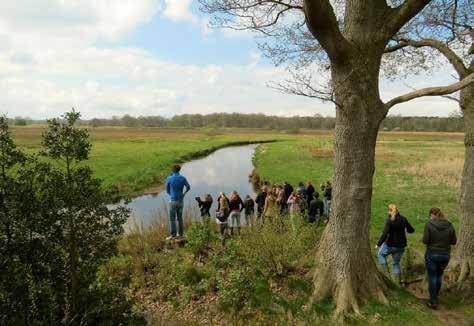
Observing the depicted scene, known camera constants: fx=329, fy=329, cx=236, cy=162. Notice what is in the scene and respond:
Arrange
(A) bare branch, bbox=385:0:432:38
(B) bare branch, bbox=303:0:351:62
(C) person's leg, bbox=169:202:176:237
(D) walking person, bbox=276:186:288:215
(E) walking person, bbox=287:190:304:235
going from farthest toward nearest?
(D) walking person, bbox=276:186:288:215, (E) walking person, bbox=287:190:304:235, (C) person's leg, bbox=169:202:176:237, (A) bare branch, bbox=385:0:432:38, (B) bare branch, bbox=303:0:351:62

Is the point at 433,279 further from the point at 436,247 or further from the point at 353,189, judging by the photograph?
the point at 353,189

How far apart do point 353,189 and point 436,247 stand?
6.59 ft

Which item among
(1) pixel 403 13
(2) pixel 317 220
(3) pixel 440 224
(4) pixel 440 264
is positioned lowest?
(2) pixel 317 220

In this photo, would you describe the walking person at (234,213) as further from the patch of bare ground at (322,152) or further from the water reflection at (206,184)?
the patch of bare ground at (322,152)

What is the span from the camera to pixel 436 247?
6148 millimetres

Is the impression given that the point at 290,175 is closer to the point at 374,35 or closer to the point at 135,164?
the point at 135,164

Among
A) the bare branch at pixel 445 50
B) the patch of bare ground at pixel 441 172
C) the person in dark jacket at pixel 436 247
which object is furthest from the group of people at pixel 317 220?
the patch of bare ground at pixel 441 172

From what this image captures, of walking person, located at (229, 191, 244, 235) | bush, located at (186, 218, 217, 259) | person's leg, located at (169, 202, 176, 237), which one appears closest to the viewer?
bush, located at (186, 218, 217, 259)

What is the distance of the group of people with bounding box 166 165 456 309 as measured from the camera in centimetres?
616

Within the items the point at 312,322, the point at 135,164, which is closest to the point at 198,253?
the point at 312,322

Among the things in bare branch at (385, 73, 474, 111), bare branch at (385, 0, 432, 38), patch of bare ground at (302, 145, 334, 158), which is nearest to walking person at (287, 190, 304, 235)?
bare branch at (385, 73, 474, 111)

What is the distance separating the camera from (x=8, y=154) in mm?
3982

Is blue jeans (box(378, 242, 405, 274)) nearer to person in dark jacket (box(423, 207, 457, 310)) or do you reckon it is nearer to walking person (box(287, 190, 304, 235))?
person in dark jacket (box(423, 207, 457, 310))

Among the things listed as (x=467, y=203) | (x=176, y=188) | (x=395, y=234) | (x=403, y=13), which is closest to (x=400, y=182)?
(x=467, y=203)
